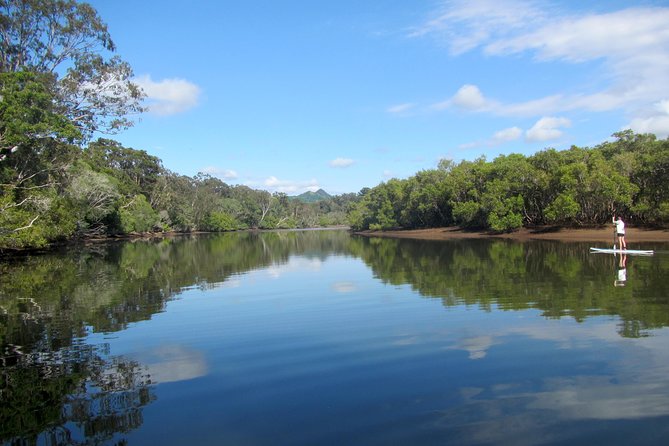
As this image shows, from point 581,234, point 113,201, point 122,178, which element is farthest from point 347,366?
point 122,178

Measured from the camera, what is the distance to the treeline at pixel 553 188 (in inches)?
1582

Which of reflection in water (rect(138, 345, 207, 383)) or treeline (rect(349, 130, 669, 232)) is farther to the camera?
treeline (rect(349, 130, 669, 232))

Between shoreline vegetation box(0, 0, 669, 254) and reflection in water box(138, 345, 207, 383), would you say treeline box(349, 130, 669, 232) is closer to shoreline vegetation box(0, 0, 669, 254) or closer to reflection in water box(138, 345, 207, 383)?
shoreline vegetation box(0, 0, 669, 254)

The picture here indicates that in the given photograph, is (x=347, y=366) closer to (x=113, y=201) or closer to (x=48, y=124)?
(x=48, y=124)

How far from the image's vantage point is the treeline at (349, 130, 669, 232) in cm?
4019

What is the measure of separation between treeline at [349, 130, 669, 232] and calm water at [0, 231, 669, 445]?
99.1ft

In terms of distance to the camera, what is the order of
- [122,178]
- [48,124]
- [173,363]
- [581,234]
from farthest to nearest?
[122,178]
[581,234]
[48,124]
[173,363]

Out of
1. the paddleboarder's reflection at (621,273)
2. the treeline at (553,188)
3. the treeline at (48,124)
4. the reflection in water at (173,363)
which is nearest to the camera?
the reflection in water at (173,363)

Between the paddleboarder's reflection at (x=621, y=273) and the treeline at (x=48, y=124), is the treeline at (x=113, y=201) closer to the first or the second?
the treeline at (x=48, y=124)

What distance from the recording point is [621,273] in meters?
16.2

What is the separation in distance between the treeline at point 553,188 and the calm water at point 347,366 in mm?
30204

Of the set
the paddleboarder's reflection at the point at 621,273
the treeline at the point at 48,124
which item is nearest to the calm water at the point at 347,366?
the paddleboarder's reflection at the point at 621,273

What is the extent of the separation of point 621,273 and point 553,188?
33893mm

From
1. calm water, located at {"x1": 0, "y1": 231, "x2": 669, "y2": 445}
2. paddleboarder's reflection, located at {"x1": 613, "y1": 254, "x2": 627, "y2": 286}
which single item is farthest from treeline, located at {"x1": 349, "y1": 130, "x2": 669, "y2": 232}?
calm water, located at {"x1": 0, "y1": 231, "x2": 669, "y2": 445}
